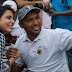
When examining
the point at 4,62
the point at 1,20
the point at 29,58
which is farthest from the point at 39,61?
the point at 1,20

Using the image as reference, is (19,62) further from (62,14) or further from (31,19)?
(62,14)

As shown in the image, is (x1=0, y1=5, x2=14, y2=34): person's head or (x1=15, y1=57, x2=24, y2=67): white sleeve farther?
(x1=15, y1=57, x2=24, y2=67): white sleeve

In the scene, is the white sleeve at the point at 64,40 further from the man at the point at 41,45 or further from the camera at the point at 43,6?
the camera at the point at 43,6

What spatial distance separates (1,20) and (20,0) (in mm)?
1164

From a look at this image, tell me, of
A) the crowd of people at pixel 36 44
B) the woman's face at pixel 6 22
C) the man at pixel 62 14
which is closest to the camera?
the woman's face at pixel 6 22

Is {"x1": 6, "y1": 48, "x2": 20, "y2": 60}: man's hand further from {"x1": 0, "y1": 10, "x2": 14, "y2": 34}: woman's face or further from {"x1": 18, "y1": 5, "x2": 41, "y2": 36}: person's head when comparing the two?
{"x1": 18, "y1": 5, "x2": 41, "y2": 36}: person's head

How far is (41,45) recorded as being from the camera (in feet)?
7.89

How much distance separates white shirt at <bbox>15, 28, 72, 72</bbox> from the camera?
7.66 feet

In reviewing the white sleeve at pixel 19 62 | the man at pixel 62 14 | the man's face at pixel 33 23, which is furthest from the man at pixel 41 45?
the man at pixel 62 14

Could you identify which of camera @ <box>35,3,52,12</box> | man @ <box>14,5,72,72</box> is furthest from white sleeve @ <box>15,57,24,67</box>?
camera @ <box>35,3,52,12</box>

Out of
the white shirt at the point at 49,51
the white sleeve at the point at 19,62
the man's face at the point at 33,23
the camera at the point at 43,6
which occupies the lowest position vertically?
the white sleeve at the point at 19,62

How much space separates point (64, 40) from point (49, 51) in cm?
26

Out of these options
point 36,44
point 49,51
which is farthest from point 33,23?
point 49,51

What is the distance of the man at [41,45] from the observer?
2345 mm
